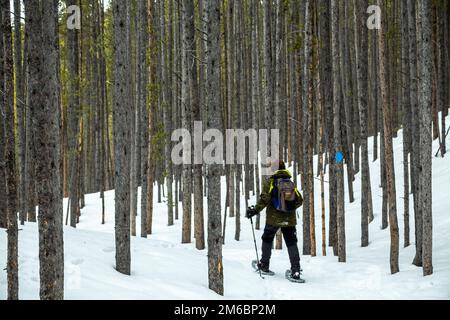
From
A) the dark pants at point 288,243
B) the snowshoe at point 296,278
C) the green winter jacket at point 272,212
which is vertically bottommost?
the snowshoe at point 296,278

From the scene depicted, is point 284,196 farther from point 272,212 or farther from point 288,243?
point 288,243

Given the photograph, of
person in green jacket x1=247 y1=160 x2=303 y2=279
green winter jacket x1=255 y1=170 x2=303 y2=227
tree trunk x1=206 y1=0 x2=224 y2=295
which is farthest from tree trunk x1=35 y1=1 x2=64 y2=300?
green winter jacket x1=255 y1=170 x2=303 y2=227

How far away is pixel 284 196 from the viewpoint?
23.6 ft

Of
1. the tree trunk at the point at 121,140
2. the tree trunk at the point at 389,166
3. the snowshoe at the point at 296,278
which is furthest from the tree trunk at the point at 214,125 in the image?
the tree trunk at the point at 389,166

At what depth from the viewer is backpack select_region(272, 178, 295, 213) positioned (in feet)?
23.6

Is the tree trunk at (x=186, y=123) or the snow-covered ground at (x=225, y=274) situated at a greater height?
the tree trunk at (x=186, y=123)

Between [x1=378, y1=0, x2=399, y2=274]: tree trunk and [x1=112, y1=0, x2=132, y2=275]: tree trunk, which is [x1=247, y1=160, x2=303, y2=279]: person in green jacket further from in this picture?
[x1=112, y1=0, x2=132, y2=275]: tree trunk

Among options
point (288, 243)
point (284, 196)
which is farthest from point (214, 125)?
point (288, 243)

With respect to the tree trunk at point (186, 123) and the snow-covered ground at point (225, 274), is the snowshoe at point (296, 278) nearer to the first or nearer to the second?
the snow-covered ground at point (225, 274)

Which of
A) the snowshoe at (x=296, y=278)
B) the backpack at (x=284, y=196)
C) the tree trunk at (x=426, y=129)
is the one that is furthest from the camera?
the backpack at (x=284, y=196)

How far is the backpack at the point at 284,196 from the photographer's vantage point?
23.6 ft
